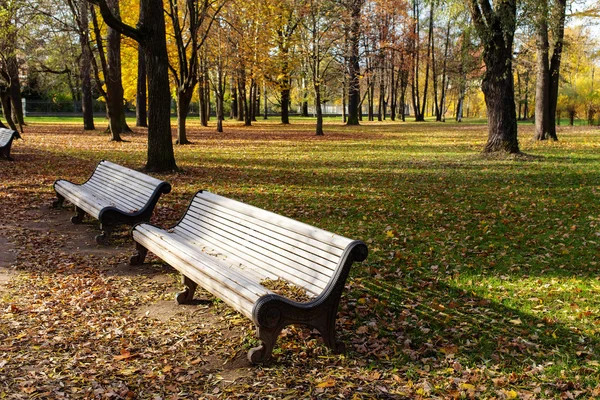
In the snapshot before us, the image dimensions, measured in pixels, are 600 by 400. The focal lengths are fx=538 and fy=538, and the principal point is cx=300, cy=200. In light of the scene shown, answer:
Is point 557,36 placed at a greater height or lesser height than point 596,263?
greater

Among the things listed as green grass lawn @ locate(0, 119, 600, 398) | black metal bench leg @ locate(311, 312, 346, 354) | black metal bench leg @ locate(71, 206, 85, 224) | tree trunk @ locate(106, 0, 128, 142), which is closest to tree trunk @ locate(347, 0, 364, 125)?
tree trunk @ locate(106, 0, 128, 142)

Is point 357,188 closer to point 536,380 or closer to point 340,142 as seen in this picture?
point 536,380

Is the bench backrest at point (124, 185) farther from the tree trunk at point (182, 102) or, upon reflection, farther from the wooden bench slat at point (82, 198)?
the tree trunk at point (182, 102)

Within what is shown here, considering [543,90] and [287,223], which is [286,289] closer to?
[287,223]

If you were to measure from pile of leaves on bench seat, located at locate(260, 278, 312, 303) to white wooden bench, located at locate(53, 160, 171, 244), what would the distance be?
2948 millimetres

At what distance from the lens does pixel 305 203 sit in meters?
9.53

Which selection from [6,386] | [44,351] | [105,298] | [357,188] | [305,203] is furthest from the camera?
[357,188]

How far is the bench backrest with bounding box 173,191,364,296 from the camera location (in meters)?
4.04

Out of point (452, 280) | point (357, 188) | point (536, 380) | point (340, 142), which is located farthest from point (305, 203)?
point (340, 142)

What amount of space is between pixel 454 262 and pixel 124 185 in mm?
4812

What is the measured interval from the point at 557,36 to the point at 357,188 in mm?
12983

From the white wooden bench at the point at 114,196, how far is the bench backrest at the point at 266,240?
39.6 inches

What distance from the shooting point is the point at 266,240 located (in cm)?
471

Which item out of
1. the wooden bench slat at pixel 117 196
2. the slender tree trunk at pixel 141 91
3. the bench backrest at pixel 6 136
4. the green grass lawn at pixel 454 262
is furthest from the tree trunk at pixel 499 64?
the slender tree trunk at pixel 141 91
